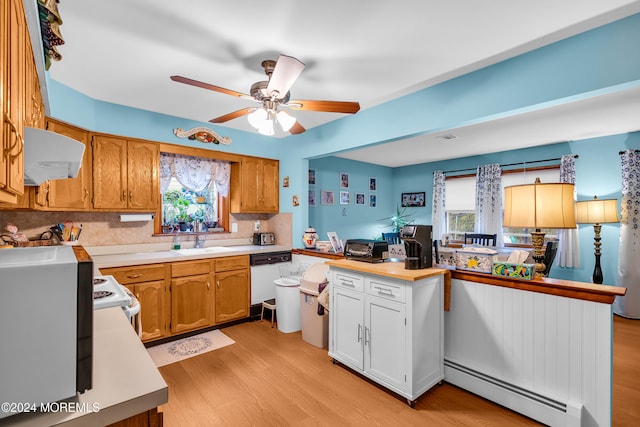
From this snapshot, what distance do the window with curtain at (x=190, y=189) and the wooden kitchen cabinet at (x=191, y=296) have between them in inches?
31.0

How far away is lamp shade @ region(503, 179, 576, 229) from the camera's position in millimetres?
1811

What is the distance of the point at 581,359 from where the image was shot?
185 centimetres

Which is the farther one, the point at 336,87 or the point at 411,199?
the point at 411,199

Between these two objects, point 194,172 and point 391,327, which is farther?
point 194,172

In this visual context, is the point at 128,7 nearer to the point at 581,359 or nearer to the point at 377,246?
the point at 377,246

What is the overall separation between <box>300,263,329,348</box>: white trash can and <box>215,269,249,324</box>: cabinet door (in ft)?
2.85

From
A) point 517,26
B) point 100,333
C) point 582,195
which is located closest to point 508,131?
point 582,195

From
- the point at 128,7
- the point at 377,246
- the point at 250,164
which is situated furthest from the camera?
the point at 250,164

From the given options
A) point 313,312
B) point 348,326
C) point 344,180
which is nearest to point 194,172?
point 313,312

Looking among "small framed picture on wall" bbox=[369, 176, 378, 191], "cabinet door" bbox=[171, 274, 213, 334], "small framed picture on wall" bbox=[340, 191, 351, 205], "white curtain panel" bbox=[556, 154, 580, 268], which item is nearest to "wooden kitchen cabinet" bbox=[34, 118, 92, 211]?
"cabinet door" bbox=[171, 274, 213, 334]

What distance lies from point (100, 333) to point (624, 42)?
3186mm

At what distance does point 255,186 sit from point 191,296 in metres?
1.69

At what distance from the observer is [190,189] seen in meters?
3.84

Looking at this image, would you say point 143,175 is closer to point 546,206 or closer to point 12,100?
point 12,100
